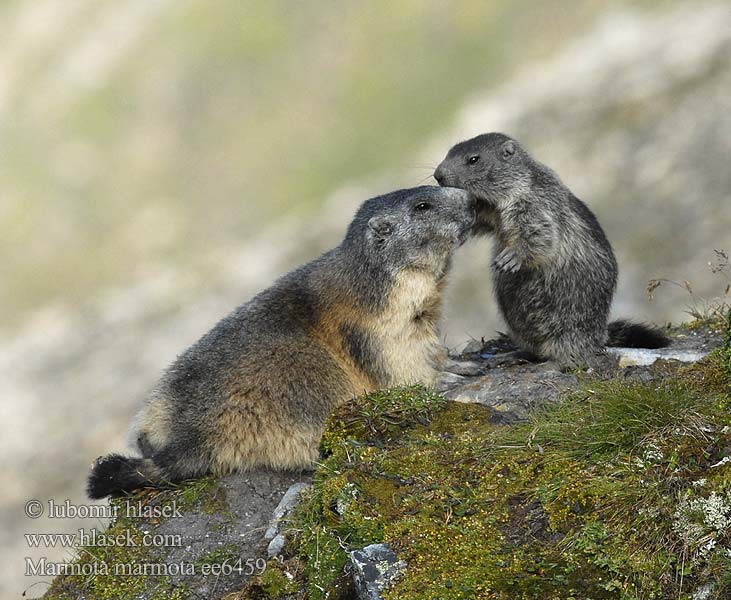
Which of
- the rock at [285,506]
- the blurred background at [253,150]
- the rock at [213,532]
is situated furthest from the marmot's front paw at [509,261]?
the blurred background at [253,150]

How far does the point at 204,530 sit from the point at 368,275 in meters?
3.17

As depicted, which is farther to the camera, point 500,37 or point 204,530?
point 500,37

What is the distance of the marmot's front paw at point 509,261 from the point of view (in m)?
10.6

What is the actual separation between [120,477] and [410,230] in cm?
398

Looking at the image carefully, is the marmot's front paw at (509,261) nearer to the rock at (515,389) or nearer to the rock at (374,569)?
the rock at (515,389)

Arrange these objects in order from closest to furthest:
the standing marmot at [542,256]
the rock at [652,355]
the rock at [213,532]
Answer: the rock at [213,532] < the rock at [652,355] < the standing marmot at [542,256]

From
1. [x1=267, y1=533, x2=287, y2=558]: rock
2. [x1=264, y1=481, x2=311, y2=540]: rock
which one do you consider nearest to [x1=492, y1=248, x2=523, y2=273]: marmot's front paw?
[x1=264, y1=481, x2=311, y2=540]: rock

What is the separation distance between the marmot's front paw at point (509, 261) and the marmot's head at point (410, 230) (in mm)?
679

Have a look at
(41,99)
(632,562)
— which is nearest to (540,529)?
(632,562)

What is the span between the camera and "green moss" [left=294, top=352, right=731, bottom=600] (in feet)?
18.6

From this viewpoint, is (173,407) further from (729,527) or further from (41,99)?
(41,99)

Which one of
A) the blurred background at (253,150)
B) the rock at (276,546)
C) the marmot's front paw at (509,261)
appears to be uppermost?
the blurred background at (253,150)

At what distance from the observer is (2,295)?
73.8 m

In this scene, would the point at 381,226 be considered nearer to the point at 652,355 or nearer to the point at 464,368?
the point at 464,368
